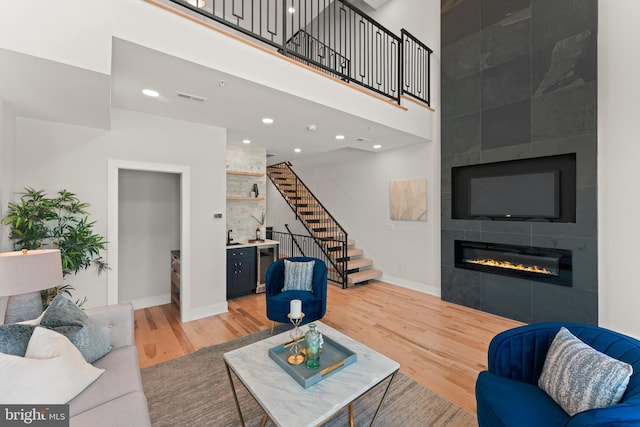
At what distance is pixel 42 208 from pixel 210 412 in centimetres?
240

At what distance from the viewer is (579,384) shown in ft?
4.37

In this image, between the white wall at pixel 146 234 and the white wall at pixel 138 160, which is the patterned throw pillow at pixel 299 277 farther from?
the white wall at pixel 146 234

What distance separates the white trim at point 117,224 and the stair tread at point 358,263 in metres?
2.94

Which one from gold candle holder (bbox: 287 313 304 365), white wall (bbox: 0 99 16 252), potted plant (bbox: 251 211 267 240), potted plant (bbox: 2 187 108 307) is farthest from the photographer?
potted plant (bbox: 251 211 267 240)

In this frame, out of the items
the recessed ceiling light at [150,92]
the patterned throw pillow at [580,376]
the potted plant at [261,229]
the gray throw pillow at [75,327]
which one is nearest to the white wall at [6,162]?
the recessed ceiling light at [150,92]

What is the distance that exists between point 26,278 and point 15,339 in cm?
41

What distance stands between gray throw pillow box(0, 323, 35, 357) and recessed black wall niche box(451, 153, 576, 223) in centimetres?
485

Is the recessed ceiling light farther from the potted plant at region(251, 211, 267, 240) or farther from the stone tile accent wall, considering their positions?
the potted plant at region(251, 211, 267, 240)

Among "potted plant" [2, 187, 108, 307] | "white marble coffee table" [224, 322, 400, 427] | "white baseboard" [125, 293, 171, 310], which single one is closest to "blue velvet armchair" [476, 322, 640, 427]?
"white marble coffee table" [224, 322, 400, 427]

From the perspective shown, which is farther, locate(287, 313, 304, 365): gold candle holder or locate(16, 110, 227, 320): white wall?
locate(16, 110, 227, 320): white wall

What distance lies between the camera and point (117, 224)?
10.6 feet

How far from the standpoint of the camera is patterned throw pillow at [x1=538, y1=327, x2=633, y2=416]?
125 centimetres

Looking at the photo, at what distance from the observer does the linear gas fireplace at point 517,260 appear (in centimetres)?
345

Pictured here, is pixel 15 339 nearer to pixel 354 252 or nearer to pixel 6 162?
pixel 6 162
